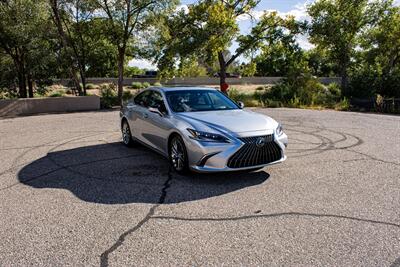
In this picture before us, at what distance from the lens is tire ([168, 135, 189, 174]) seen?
5.60m

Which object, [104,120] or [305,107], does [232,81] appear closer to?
[305,107]

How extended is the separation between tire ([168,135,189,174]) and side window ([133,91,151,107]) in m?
1.66

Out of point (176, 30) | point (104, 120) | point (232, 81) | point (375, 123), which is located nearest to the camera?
point (375, 123)

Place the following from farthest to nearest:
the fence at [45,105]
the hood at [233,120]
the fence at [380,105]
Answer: the fence at [380,105]
the fence at [45,105]
the hood at [233,120]

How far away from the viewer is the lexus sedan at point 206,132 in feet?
17.2

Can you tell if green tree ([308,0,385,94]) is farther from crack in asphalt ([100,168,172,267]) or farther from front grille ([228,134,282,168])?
crack in asphalt ([100,168,172,267])

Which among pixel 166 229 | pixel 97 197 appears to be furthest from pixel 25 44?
pixel 166 229

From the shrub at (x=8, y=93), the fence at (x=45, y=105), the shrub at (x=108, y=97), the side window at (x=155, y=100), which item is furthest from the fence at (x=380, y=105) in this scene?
the shrub at (x=8, y=93)

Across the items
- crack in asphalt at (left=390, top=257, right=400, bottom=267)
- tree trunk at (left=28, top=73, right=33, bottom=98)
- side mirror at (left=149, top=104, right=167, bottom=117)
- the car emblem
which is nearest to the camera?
crack in asphalt at (left=390, top=257, right=400, bottom=267)

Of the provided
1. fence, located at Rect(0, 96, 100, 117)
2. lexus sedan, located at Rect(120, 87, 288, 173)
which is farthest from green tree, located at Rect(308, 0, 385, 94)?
lexus sedan, located at Rect(120, 87, 288, 173)

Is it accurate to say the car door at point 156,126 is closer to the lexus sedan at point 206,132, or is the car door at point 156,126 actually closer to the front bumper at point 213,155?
the lexus sedan at point 206,132

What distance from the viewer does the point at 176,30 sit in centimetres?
2234

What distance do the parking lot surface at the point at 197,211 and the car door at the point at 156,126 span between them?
407 mm

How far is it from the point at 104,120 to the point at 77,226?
9921mm
